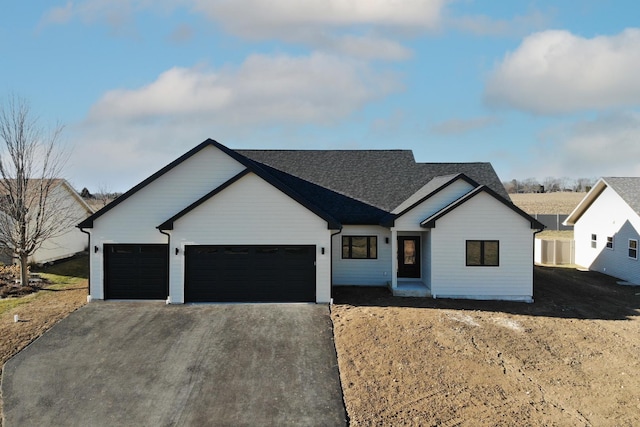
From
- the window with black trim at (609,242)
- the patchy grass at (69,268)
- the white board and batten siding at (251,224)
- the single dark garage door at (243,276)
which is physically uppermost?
the white board and batten siding at (251,224)

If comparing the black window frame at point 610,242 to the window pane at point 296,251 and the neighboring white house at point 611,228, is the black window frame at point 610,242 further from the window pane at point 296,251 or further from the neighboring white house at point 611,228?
the window pane at point 296,251

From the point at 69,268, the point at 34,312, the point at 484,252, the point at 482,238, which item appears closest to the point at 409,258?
the point at 484,252

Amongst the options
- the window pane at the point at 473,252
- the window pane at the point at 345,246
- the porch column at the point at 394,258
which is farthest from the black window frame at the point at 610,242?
the window pane at the point at 345,246

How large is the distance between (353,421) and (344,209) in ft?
37.2

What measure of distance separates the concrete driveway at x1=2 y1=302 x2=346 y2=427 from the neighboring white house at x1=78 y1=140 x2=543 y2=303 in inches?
57.5

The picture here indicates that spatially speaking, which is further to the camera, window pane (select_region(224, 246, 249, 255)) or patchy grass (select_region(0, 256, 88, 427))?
window pane (select_region(224, 246, 249, 255))

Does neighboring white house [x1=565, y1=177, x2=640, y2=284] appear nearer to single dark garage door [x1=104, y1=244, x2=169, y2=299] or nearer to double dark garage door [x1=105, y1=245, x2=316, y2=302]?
double dark garage door [x1=105, y1=245, x2=316, y2=302]

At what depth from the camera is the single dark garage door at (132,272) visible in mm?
15820

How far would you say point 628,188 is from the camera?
22.0 meters

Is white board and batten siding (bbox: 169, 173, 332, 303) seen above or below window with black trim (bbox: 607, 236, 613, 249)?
above

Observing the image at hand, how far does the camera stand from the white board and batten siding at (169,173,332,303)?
50.3 feet

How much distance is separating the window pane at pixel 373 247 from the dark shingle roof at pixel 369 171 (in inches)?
69.3

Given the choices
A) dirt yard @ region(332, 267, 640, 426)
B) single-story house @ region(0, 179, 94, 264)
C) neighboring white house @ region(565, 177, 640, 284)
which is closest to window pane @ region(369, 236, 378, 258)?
dirt yard @ region(332, 267, 640, 426)

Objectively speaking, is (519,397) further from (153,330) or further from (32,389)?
(32,389)
